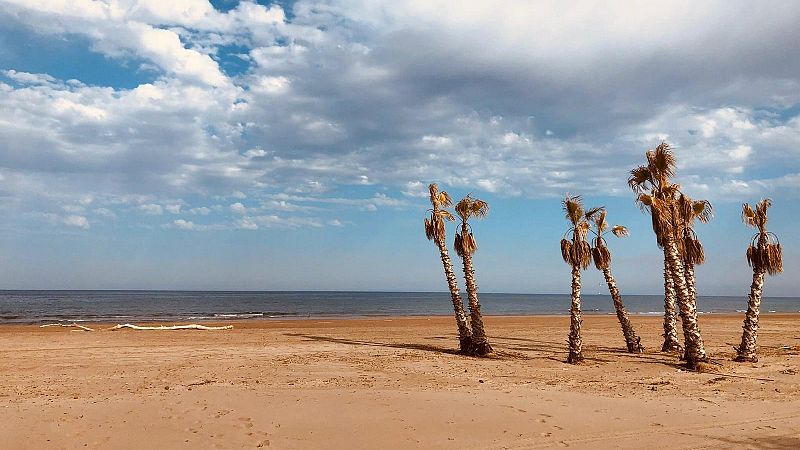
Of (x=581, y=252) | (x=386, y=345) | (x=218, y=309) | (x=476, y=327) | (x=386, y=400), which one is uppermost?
(x=581, y=252)

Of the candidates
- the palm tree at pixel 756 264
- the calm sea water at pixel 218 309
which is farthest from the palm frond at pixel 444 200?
the calm sea water at pixel 218 309

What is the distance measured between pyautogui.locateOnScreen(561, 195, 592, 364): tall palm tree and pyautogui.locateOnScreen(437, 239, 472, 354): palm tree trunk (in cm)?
408

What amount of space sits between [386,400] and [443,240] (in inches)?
415

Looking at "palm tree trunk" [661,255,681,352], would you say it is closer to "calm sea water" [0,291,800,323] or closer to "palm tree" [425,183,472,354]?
"palm tree" [425,183,472,354]

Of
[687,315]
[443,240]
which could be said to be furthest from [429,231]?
[687,315]

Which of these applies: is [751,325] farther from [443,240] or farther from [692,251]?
[443,240]

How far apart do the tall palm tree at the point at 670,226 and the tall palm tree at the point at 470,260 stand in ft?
19.6

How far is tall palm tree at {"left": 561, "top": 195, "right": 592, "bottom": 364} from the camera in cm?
1927

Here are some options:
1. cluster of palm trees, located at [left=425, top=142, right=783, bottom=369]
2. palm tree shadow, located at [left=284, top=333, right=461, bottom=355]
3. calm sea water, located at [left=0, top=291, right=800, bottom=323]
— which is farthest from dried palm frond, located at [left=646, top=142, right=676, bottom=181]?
calm sea water, located at [left=0, top=291, right=800, bottom=323]

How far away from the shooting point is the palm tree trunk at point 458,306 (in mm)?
21777

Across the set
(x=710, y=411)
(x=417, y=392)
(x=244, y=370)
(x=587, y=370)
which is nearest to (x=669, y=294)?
(x=587, y=370)

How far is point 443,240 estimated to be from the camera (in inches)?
881

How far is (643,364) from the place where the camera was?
62.1 ft

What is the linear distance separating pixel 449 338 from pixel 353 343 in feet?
18.7
